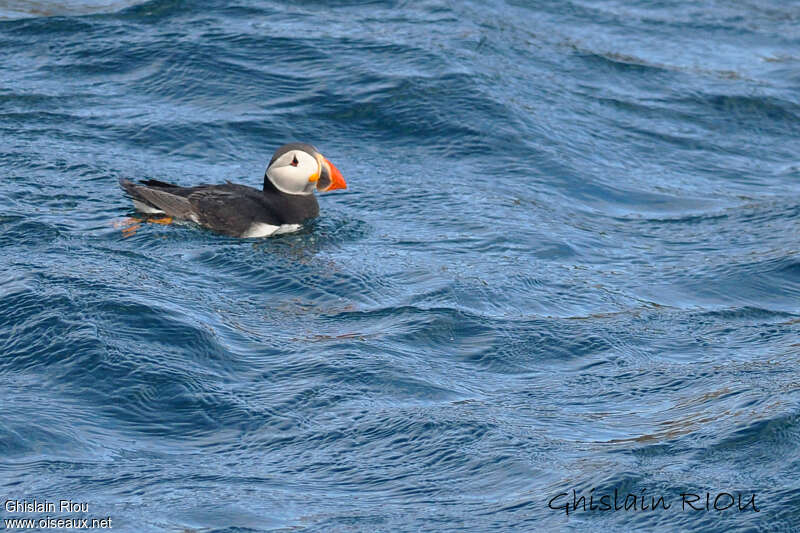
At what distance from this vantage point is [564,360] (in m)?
6.30

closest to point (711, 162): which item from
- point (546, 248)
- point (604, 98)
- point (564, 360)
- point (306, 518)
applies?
point (604, 98)

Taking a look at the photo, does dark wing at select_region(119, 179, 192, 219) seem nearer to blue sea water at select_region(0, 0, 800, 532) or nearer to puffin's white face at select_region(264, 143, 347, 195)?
blue sea water at select_region(0, 0, 800, 532)

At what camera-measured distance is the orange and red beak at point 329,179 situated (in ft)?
26.9

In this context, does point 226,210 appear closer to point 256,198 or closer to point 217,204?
point 217,204

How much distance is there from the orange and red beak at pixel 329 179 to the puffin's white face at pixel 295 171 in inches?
1.5

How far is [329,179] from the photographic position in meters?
8.22

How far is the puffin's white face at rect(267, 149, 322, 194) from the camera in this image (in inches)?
322

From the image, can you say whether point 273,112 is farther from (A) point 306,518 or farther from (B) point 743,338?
(A) point 306,518

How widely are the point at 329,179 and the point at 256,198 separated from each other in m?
0.54

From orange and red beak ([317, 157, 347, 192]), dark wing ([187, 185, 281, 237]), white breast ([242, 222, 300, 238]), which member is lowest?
white breast ([242, 222, 300, 238])

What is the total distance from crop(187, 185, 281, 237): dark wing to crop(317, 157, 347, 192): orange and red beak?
0.48 metres

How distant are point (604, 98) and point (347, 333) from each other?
5.93 metres

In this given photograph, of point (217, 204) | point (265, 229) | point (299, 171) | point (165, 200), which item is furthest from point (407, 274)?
point (165, 200)

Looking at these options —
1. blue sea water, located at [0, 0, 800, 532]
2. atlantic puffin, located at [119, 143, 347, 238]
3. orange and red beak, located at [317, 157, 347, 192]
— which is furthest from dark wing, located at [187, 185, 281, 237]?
orange and red beak, located at [317, 157, 347, 192]
